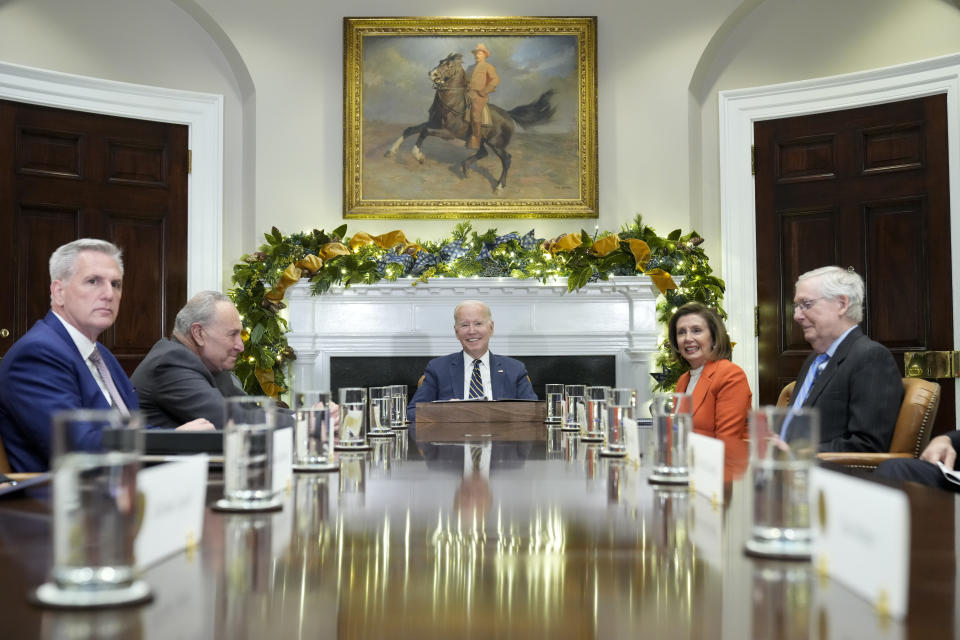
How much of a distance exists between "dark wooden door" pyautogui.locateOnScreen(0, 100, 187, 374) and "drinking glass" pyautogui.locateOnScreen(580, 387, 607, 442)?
389 centimetres

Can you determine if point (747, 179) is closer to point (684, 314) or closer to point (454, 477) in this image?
point (684, 314)

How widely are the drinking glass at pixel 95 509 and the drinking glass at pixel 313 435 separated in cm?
97

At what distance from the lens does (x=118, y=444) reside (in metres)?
0.89

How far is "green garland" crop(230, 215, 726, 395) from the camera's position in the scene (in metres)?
5.81

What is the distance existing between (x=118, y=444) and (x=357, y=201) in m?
5.44

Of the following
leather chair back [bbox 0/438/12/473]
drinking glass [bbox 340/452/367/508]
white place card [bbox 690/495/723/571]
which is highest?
white place card [bbox 690/495/723/571]

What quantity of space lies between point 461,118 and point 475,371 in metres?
2.08

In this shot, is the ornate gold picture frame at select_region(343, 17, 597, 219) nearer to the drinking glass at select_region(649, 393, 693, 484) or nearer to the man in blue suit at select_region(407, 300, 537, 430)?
the man in blue suit at select_region(407, 300, 537, 430)

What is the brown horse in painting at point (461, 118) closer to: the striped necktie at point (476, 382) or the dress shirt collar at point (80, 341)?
the striped necktie at point (476, 382)

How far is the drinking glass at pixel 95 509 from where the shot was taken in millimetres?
841

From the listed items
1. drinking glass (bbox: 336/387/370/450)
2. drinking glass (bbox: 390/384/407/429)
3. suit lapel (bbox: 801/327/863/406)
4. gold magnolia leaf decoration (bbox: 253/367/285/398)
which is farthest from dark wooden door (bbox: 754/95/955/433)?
drinking glass (bbox: 336/387/370/450)

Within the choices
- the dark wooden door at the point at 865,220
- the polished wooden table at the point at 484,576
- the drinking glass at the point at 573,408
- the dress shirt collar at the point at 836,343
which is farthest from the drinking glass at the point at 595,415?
the dark wooden door at the point at 865,220

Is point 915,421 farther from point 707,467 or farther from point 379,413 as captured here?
point 707,467

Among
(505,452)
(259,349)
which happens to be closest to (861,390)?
(505,452)
